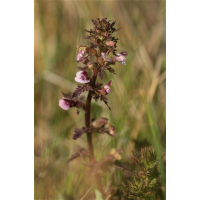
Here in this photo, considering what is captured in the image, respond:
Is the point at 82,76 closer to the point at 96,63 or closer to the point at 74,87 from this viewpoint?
the point at 96,63

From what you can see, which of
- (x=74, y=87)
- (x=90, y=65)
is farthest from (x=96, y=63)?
(x=74, y=87)

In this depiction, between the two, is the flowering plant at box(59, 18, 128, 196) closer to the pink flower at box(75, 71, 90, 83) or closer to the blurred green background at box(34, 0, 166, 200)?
the pink flower at box(75, 71, 90, 83)

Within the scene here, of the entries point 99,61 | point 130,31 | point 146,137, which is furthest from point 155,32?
point 99,61

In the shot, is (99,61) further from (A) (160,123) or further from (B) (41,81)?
(B) (41,81)

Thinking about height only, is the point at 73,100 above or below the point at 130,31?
below

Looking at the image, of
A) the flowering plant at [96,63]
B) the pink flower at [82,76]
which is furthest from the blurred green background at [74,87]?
the pink flower at [82,76]

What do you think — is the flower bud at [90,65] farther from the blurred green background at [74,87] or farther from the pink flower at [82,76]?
the blurred green background at [74,87]

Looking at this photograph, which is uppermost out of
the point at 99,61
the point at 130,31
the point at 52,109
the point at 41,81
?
the point at 130,31

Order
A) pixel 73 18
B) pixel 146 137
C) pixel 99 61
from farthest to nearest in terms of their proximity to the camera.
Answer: pixel 73 18
pixel 146 137
pixel 99 61
